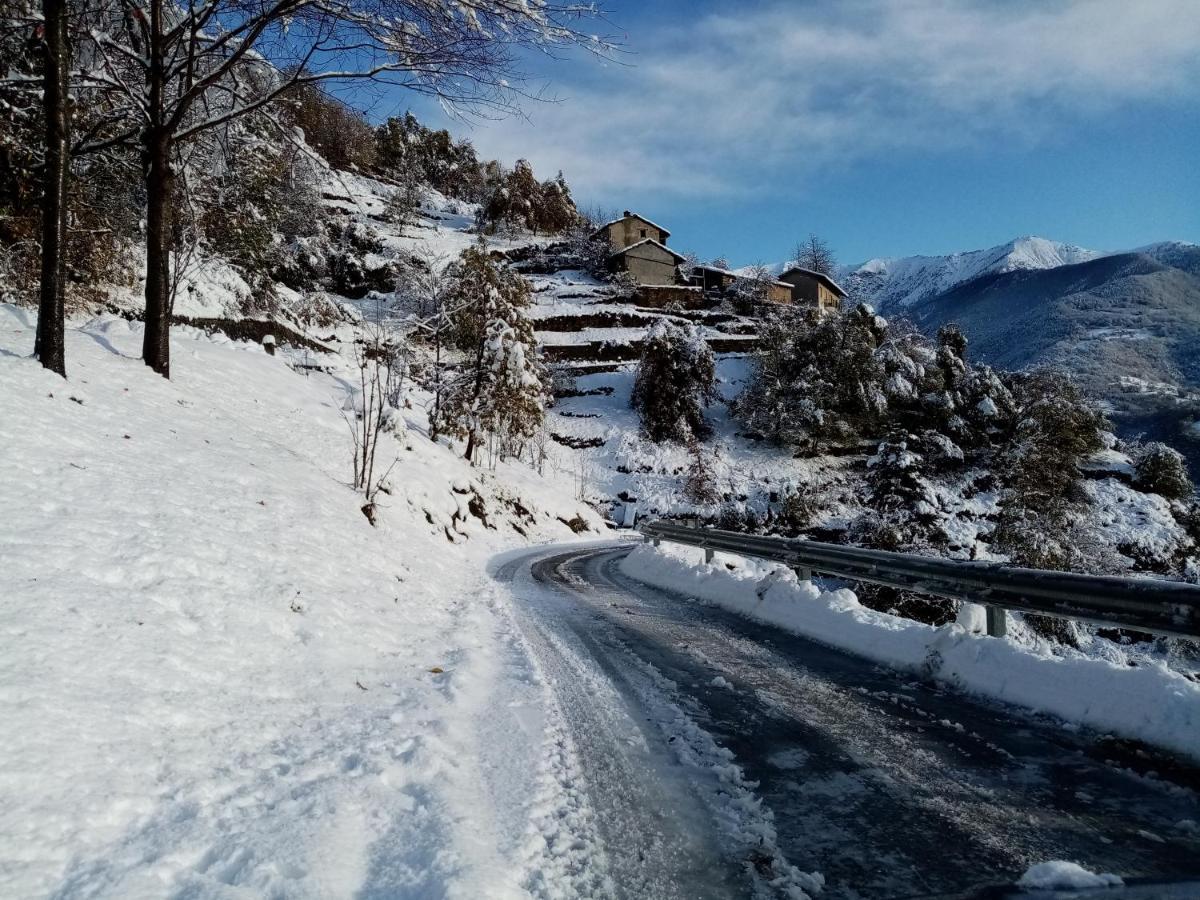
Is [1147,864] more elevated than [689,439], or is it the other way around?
[689,439]

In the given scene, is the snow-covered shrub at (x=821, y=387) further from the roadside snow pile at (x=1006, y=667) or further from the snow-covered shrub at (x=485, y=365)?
the roadside snow pile at (x=1006, y=667)

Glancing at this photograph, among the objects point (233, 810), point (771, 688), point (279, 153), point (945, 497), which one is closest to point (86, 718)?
point (233, 810)

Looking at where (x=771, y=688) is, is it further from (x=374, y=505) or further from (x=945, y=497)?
(x=945, y=497)

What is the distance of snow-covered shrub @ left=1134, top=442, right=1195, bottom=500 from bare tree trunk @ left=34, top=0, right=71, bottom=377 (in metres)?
47.5

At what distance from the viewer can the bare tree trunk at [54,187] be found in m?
7.17

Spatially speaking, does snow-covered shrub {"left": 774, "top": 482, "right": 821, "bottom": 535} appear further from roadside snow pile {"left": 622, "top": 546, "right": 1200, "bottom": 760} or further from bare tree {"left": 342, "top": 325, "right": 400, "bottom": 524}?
roadside snow pile {"left": 622, "top": 546, "right": 1200, "bottom": 760}

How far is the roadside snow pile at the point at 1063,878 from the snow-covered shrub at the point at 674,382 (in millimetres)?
41774

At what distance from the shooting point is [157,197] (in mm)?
9492

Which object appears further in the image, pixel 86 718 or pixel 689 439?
pixel 689 439

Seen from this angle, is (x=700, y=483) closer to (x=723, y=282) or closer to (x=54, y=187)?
(x=54, y=187)

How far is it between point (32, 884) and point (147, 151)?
36.6 feet

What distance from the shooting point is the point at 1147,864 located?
242cm

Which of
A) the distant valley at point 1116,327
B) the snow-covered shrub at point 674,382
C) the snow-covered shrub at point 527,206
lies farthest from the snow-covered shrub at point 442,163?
the distant valley at point 1116,327

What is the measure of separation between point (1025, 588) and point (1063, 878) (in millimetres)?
3577
